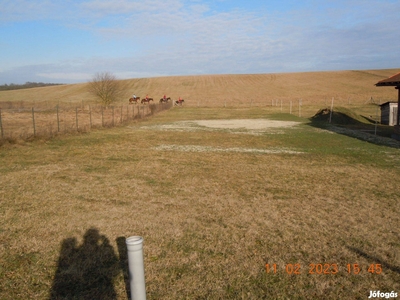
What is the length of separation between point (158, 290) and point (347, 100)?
55771 mm

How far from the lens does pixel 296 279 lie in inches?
153

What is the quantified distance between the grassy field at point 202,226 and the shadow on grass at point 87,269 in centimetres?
2

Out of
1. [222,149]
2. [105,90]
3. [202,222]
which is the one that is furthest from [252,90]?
[202,222]

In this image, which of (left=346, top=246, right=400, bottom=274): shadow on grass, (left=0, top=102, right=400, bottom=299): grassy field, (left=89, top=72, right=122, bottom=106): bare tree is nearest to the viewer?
(left=0, top=102, right=400, bottom=299): grassy field

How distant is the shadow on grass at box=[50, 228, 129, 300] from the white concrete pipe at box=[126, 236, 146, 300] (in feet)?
3.83

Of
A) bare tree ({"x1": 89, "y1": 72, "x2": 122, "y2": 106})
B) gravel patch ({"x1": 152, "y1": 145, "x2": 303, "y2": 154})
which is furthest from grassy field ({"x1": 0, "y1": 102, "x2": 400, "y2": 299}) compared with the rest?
bare tree ({"x1": 89, "y1": 72, "x2": 122, "y2": 106})

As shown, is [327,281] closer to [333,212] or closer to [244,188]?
[333,212]

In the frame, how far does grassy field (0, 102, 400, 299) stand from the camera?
3805 mm

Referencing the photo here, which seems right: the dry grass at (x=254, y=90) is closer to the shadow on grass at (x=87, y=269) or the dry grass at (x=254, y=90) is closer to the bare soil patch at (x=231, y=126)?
the bare soil patch at (x=231, y=126)

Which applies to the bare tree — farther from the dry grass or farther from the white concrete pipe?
the white concrete pipe

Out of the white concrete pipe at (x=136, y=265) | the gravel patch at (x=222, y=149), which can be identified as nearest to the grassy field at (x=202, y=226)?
the white concrete pipe at (x=136, y=265)

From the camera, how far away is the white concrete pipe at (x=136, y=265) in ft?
8.00

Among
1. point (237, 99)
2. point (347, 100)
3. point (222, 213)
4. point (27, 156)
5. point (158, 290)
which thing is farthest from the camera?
point (237, 99)

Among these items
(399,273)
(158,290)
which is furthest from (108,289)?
(399,273)
